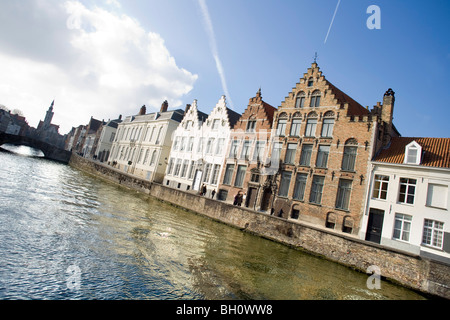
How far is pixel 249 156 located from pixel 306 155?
20.7ft

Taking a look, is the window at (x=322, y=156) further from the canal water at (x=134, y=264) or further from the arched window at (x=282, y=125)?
the canal water at (x=134, y=264)

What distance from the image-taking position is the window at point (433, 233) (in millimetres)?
15117

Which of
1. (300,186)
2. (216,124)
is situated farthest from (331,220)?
(216,124)

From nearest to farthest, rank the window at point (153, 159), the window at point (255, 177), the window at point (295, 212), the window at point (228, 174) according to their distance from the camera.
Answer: the window at point (295, 212), the window at point (255, 177), the window at point (228, 174), the window at point (153, 159)

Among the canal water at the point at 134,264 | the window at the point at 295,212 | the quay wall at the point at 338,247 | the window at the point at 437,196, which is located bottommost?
the canal water at the point at 134,264

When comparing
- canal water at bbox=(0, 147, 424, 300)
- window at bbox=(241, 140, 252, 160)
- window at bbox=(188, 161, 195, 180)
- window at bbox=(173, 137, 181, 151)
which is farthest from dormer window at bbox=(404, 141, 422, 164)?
window at bbox=(173, 137, 181, 151)

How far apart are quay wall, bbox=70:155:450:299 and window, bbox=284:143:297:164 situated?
718 centimetres

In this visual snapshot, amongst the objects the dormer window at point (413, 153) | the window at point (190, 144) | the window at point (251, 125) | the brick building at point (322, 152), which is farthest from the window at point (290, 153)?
the window at point (190, 144)

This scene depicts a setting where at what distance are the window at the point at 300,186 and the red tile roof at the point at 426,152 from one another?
5898mm

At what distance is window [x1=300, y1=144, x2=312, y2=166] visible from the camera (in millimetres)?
22580

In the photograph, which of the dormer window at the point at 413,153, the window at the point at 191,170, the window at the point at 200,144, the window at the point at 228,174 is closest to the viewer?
the dormer window at the point at 413,153

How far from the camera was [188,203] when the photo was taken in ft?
80.5

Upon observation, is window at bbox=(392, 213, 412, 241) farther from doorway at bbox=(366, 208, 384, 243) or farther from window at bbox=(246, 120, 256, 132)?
window at bbox=(246, 120, 256, 132)

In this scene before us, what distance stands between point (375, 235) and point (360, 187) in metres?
3.58
